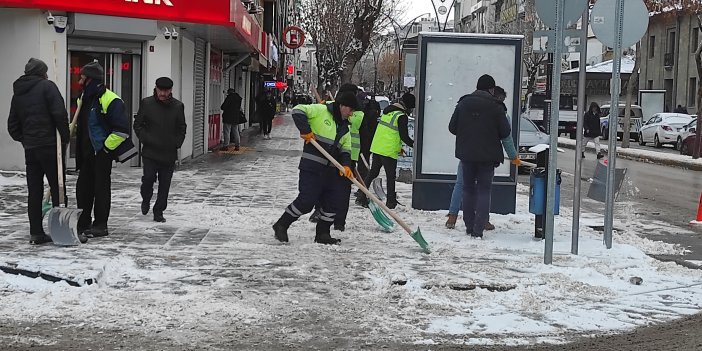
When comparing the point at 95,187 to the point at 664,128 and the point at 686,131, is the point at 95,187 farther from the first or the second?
the point at 664,128

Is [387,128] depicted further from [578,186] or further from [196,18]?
[196,18]

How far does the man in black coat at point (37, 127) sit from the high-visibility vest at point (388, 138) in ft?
15.9

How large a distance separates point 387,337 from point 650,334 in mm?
1838

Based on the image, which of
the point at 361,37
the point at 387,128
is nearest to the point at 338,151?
the point at 387,128

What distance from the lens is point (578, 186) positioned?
944cm

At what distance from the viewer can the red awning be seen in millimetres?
15587

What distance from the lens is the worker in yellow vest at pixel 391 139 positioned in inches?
504

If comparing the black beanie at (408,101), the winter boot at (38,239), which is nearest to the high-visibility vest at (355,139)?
the black beanie at (408,101)

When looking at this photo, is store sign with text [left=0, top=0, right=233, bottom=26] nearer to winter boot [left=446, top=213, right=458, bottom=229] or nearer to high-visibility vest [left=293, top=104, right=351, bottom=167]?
winter boot [left=446, top=213, right=458, bottom=229]

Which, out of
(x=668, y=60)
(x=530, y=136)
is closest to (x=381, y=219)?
(x=530, y=136)


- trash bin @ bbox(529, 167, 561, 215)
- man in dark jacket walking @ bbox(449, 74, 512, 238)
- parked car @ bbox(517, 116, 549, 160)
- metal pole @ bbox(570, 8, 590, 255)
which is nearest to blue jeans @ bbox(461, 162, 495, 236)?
man in dark jacket walking @ bbox(449, 74, 512, 238)

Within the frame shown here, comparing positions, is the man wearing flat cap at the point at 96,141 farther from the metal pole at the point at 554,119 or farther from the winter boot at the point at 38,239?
the metal pole at the point at 554,119

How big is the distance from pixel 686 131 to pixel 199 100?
19.9 metres

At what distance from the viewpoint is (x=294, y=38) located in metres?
36.5
